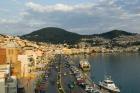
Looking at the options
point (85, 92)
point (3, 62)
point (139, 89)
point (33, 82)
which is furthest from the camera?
point (139, 89)

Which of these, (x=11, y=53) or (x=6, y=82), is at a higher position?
(x=11, y=53)

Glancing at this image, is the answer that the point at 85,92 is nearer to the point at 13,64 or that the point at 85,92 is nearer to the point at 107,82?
the point at 13,64

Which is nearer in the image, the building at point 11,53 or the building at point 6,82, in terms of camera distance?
the building at point 6,82

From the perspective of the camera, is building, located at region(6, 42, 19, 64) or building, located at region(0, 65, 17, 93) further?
building, located at region(6, 42, 19, 64)

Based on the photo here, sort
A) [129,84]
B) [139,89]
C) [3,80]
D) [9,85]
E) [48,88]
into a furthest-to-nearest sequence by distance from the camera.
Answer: [129,84], [139,89], [48,88], [9,85], [3,80]

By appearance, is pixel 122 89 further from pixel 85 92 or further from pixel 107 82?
pixel 85 92

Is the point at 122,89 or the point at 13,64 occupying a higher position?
the point at 13,64

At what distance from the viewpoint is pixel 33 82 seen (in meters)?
87.6

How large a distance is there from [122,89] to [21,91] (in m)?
32.8

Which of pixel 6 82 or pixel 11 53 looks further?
pixel 11 53

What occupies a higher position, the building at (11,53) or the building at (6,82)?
the building at (11,53)

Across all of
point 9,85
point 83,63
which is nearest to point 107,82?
point 9,85

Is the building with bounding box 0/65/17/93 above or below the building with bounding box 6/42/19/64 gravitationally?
below

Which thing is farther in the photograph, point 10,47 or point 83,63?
point 83,63
